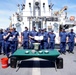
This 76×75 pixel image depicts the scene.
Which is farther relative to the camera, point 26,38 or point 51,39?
point 51,39

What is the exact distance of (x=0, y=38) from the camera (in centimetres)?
1165

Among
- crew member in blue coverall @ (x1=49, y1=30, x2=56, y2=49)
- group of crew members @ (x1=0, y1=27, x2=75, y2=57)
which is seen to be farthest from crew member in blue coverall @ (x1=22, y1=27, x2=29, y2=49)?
crew member in blue coverall @ (x1=49, y1=30, x2=56, y2=49)

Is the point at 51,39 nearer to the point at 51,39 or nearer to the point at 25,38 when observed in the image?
the point at 51,39

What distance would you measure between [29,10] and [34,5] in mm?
836

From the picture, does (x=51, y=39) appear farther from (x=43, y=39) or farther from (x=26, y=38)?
(x=26, y=38)

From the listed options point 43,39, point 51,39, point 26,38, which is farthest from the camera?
point 51,39

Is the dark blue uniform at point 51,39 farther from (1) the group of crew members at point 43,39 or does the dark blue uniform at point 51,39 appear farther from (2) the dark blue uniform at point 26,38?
(2) the dark blue uniform at point 26,38

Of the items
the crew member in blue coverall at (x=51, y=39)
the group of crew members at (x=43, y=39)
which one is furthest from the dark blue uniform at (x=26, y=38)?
the crew member in blue coverall at (x=51, y=39)

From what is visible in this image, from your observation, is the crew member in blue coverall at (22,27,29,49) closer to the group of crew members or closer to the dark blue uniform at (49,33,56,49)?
the group of crew members

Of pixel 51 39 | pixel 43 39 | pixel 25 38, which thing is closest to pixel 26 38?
pixel 25 38

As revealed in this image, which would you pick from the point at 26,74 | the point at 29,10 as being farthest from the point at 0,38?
the point at 29,10

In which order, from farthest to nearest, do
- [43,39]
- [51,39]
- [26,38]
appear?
[51,39]
[26,38]
[43,39]

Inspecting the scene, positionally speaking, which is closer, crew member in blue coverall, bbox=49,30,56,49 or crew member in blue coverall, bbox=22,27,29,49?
crew member in blue coverall, bbox=22,27,29,49

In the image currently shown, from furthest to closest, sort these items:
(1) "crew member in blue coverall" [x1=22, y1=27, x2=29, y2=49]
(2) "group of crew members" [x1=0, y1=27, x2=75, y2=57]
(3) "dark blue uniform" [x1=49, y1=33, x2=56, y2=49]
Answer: (3) "dark blue uniform" [x1=49, y1=33, x2=56, y2=49] → (1) "crew member in blue coverall" [x1=22, y1=27, x2=29, y2=49] → (2) "group of crew members" [x1=0, y1=27, x2=75, y2=57]
